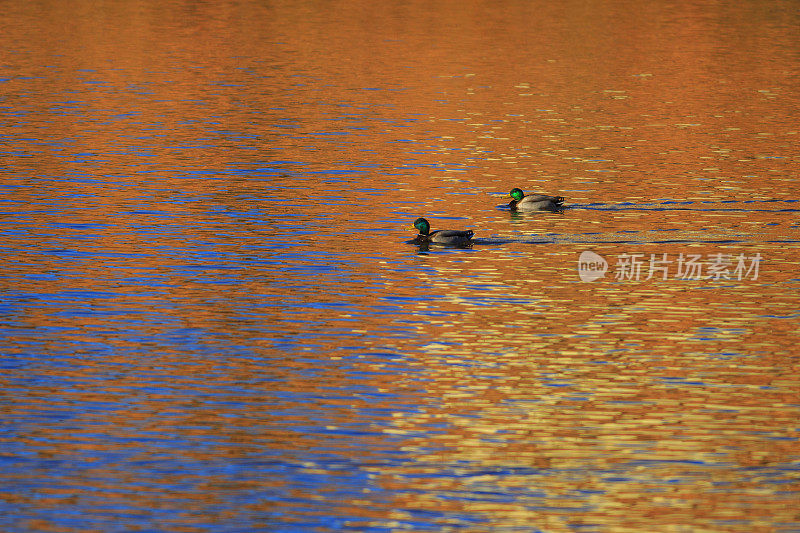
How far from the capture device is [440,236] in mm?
27375

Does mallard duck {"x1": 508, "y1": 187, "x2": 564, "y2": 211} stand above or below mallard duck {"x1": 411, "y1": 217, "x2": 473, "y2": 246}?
above

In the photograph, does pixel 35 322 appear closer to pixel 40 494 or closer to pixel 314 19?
pixel 40 494

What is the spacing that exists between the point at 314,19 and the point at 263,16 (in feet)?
13.6

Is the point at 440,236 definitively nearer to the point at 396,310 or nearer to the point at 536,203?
the point at 536,203

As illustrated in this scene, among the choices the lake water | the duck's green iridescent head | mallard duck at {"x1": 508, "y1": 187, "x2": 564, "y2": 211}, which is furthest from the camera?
mallard duck at {"x1": 508, "y1": 187, "x2": 564, "y2": 211}

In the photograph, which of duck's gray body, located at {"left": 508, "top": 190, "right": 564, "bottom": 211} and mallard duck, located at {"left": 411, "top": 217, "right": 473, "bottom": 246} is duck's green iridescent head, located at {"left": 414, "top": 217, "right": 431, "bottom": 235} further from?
duck's gray body, located at {"left": 508, "top": 190, "right": 564, "bottom": 211}

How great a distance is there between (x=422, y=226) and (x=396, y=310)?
5.22 m

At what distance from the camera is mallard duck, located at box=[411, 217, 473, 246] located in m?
27.4

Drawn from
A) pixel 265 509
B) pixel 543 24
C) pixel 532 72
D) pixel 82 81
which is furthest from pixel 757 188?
pixel 543 24

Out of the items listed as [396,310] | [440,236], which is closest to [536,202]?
[440,236]

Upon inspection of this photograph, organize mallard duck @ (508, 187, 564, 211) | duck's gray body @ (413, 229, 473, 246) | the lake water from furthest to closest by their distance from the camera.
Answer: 1. mallard duck @ (508, 187, 564, 211)
2. duck's gray body @ (413, 229, 473, 246)
3. the lake water

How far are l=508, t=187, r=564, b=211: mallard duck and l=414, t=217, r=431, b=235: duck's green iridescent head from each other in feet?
11.6

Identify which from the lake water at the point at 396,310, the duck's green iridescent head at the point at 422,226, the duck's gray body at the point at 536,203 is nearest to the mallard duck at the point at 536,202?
the duck's gray body at the point at 536,203

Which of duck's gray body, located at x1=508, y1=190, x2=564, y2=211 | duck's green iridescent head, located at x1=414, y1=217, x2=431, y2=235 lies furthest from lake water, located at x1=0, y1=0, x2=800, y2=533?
duck's green iridescent head, located at x1=414, y1=217, x2=431, y2=235
